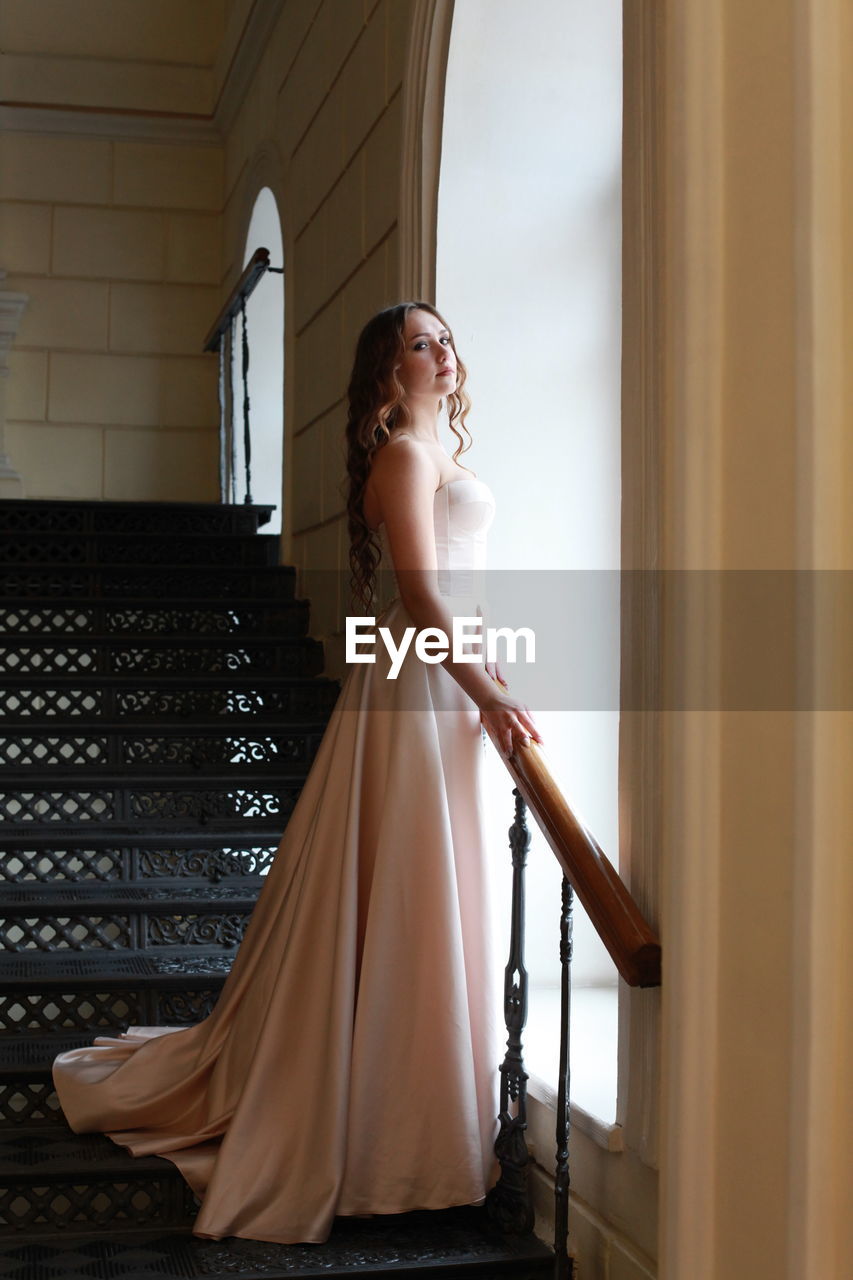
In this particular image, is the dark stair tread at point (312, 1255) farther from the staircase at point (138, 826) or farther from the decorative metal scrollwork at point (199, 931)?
the decorative metal scrollwork at point (199, 931)

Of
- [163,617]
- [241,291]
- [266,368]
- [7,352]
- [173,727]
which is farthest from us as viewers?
[7,352]

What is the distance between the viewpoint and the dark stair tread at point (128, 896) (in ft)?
12.0

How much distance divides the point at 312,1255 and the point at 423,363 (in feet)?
5.46

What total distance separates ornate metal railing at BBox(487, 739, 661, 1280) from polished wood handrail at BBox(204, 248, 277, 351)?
3941mm

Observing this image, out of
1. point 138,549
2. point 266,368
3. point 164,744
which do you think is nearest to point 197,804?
point 164,744

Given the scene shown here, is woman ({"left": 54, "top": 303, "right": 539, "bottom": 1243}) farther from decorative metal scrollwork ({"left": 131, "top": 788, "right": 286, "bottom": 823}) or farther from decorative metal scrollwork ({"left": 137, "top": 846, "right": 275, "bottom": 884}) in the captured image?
decorative metal scrollwork ({"left": 131, "top": 788, "right": 286, "bottom": 823})

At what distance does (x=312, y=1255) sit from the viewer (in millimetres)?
2311

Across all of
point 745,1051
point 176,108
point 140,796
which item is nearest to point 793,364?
point 745,1051

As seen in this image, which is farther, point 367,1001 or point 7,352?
point 7,352

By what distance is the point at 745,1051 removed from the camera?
0.91 metres

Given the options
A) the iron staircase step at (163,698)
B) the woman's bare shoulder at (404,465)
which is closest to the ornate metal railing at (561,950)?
the woman's bare shoulder at (404,465)

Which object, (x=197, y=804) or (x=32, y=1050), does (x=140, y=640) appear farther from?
(x=32, y=1050)

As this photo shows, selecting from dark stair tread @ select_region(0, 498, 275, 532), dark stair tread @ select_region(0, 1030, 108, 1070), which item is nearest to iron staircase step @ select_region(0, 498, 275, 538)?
dark stair tread @ select_region(0, 498, 275, 532)

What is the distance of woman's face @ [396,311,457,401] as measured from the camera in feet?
9.07
